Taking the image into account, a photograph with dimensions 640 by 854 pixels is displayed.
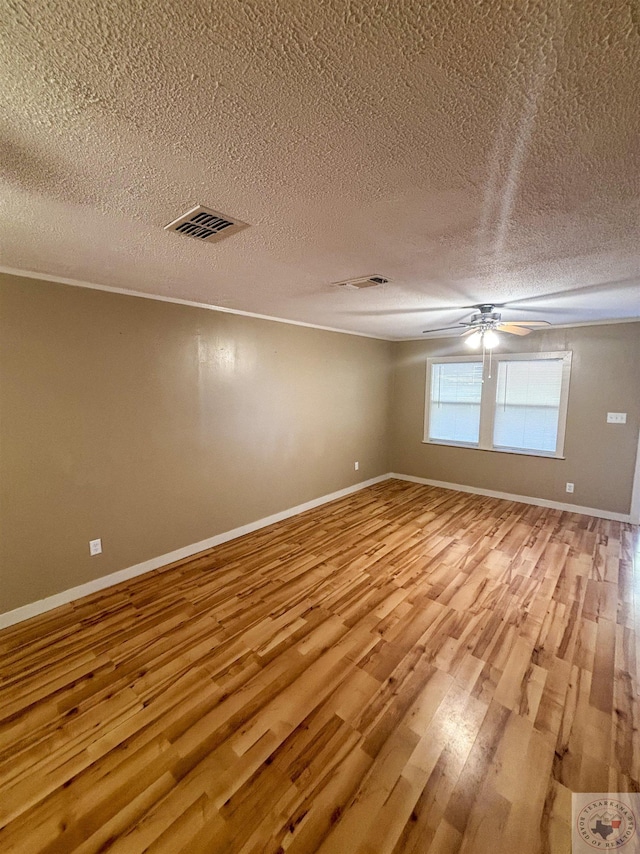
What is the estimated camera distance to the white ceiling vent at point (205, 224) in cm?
152

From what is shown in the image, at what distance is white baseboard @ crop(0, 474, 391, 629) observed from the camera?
2461 mm

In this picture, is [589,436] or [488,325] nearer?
[488,325]

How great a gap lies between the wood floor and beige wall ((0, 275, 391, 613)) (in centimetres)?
51

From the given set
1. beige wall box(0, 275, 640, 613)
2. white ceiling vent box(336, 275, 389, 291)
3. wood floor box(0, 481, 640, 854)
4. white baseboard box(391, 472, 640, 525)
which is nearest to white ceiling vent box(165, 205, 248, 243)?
white ceiling vent box(336, 275, 389, 291)

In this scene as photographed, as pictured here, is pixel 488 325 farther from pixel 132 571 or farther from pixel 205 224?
pixel 132 571

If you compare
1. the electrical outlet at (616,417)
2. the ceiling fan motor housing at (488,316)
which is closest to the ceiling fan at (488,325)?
the ceiling fan motor housing at (488,316)

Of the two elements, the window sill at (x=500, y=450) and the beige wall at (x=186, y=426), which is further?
the window sill at (x=500, y=450)

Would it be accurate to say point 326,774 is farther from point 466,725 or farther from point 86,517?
point 86,517

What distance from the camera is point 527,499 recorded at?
15.9ft

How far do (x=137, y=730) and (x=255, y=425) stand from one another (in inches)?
106

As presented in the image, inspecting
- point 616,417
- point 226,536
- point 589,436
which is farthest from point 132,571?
point 616,417

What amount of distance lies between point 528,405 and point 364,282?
3527 mm

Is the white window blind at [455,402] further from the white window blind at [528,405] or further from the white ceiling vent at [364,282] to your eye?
the white ceiling vent at [364,282]

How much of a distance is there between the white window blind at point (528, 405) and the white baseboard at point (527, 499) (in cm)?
70
